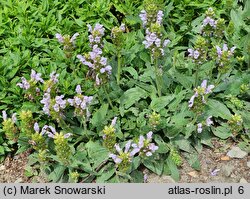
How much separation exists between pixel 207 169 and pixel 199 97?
828mm

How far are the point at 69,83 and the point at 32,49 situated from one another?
73 cm

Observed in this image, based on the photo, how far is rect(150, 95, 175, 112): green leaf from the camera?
557 cm

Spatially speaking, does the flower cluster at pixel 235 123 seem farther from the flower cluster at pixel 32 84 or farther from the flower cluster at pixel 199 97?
the flower cluster at pixel 32 84

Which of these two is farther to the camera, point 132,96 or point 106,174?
point 132,96

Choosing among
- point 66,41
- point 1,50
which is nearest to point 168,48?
point 66,41

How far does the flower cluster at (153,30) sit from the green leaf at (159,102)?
1.77 ft

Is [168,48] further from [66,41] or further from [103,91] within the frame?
[66,41]

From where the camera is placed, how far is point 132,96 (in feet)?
18.8

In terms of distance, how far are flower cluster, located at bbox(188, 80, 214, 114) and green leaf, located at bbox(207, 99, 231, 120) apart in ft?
1.56

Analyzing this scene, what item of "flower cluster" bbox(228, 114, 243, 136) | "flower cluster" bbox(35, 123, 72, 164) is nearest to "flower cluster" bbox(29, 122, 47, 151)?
"flower cluster" bbox(35, 123, 72, 164)

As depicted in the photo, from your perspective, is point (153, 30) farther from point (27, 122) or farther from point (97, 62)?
point (27, 122)

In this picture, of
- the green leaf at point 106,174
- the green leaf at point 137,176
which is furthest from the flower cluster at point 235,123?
the green leaf at point 106,174

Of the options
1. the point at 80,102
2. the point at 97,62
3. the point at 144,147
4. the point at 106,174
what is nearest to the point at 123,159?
the point at 144,147

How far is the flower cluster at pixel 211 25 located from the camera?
5.49 m
